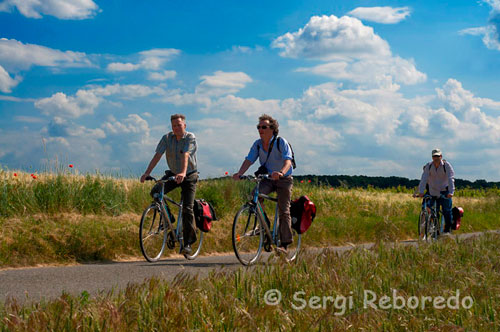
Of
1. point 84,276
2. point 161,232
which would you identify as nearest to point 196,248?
point 161,232

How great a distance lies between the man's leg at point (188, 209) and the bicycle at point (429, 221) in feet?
21.4

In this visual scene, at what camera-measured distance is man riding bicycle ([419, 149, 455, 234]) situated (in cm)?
1388

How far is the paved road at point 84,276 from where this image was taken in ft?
22.4

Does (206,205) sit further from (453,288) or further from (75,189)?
(453,288)

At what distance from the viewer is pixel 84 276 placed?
7898mm

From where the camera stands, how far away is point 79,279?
765 cm

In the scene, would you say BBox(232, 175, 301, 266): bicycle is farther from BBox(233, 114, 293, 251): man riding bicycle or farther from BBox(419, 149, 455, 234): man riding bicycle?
BBox(419, 149, 455, 234): man riding bicycle

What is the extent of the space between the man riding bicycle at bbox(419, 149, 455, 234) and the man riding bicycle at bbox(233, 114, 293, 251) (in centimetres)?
652

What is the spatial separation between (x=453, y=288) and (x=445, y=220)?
9354 millimetres

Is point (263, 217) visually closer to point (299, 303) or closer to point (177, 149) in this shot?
point (177, 149)

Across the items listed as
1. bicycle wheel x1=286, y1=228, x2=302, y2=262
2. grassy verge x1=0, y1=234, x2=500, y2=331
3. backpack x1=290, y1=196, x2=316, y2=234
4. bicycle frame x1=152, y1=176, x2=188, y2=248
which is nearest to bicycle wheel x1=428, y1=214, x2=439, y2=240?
bicycle wheel x1=286, y1=228, x2=302, y2=262

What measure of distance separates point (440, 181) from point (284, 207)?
6734 millimetres

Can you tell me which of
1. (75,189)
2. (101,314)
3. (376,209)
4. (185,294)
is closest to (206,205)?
(75,189)

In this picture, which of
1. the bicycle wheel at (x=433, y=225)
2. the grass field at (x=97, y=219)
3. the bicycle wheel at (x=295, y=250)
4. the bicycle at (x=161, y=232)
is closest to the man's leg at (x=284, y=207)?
the bicycle wheel at (x=295, y=250)
